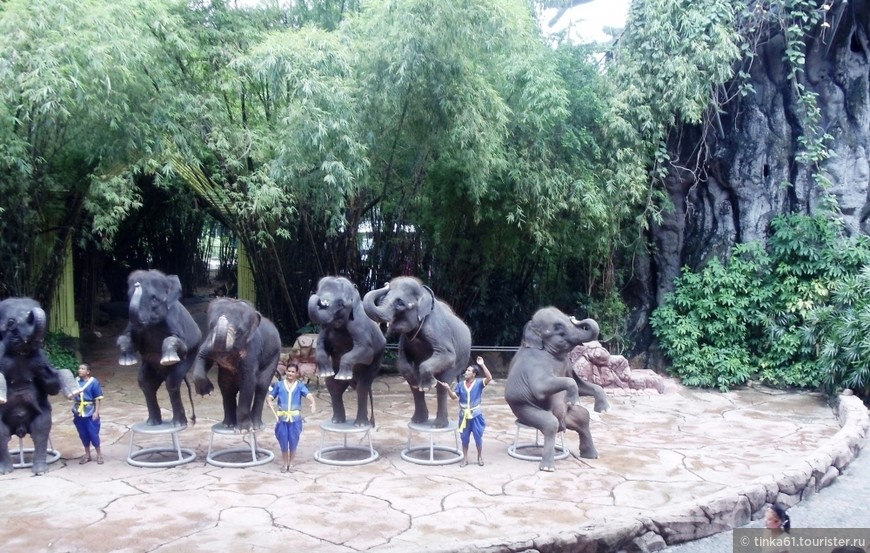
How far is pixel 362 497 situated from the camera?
5754 mm

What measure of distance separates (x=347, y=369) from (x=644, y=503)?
2.52 m

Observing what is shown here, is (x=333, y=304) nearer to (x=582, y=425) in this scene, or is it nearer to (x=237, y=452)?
(x=237, y=452)

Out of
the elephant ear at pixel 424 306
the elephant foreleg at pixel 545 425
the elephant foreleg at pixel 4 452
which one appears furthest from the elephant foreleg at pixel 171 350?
the elephant foreleg at pixel 545 425

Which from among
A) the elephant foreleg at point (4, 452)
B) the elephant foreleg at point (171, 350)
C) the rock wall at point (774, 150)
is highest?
the rock wall at point (774, 150)

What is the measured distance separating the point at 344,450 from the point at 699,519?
125 inches

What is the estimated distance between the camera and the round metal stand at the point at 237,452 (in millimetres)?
6505

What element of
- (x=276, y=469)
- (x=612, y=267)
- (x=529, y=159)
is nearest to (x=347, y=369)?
(x=276, y=469)

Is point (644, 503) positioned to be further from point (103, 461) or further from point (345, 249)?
point (345, 249)

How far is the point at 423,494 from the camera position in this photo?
585cm

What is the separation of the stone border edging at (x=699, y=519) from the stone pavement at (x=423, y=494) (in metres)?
0.01

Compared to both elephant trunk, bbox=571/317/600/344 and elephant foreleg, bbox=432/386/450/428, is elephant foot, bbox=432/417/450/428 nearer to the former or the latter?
elephant foreleg, bbox=432/386/450/428

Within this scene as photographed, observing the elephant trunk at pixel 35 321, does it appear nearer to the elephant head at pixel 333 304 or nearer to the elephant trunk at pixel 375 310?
the elephant head at pixel 333 304

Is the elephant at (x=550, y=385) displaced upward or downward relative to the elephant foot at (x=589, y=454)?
upward

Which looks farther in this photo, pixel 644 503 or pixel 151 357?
pixel 151 357
